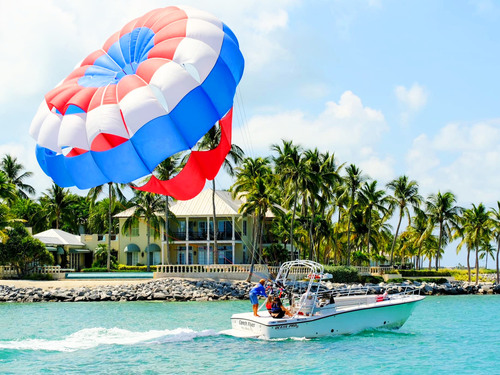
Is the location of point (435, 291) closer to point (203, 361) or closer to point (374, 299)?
point (374, 299)

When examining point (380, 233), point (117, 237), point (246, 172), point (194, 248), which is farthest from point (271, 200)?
point (380, 233)


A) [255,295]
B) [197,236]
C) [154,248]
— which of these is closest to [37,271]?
[154,248]

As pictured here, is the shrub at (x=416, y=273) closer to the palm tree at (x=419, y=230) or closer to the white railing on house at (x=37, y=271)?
the palm tree at (x=419, y=230)

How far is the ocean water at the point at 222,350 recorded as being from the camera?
18.0 m

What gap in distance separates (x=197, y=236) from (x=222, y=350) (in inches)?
1647

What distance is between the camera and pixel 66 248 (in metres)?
64.9

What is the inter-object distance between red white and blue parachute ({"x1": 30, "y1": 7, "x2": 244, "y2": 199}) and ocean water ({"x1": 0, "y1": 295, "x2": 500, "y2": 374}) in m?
4.94

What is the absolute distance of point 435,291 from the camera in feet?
173

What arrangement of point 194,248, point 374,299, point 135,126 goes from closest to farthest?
point 135,126
point 374,299
point 194,248

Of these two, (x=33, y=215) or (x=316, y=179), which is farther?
(x=33, y=215)

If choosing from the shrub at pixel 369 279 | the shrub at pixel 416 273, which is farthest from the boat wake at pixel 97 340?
the shrub at pixel 416 273

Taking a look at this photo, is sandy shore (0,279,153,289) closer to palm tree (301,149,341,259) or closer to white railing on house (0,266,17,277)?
white railing on house (0,266,17,277)

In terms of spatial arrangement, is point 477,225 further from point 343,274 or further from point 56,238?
point 56,238

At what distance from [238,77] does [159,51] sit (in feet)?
8.10
